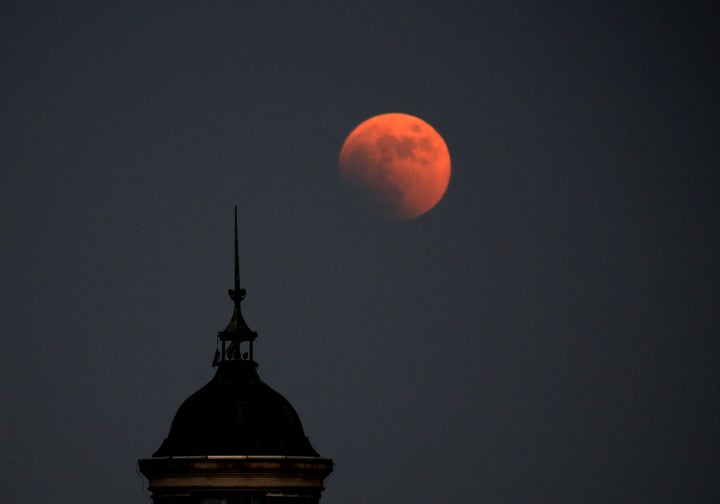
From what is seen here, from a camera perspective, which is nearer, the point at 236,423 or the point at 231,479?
the point at 231,479

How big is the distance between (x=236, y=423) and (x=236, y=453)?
3.51 ft

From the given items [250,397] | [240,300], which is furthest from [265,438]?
[240,300]

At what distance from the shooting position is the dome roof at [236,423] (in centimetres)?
6562

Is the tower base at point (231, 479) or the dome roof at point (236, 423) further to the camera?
the dome roof at point (236, 423)

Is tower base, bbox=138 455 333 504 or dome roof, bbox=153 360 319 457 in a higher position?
dome roof, bbox=153 360 319 457

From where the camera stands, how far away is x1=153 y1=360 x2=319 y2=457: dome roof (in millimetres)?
65625

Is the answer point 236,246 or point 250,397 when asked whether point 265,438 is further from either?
point 236,246

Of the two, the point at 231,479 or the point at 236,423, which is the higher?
the point at 236,423

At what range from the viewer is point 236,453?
65.3 meters

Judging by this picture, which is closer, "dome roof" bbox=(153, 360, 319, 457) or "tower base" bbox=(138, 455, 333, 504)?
"tower base" bbox=(138, 455, 333, 504)

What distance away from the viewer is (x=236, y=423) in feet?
216

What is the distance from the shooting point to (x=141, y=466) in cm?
6619

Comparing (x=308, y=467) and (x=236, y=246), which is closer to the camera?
(x=308, y=467)

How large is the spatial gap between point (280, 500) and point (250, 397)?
3601 millimetres
